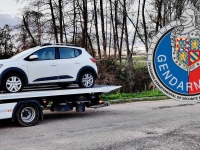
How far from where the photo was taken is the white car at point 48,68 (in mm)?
9789

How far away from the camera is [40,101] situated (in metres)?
10.4

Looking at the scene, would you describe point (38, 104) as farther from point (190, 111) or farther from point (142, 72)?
point (142, 72)

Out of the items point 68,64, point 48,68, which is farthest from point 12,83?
point 68,64

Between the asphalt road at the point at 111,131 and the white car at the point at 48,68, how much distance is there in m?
1.23

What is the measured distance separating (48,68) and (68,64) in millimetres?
748

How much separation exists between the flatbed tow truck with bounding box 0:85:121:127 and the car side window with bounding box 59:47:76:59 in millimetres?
1041

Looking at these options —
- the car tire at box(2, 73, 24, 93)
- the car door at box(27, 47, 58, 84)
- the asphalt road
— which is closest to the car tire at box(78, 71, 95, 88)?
the car door at box(27, 47, 58, 84)

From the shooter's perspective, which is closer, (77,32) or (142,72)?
(142,72)

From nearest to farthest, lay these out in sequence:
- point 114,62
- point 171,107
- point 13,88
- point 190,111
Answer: point 13,88 → point 190,111 → point 171,107 → point 114,62

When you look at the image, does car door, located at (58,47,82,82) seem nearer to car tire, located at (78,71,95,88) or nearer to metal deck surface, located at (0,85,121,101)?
car tire, located at (78,71,95,88)

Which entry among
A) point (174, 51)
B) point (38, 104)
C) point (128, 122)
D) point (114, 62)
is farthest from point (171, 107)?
point (174, 51)

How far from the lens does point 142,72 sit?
20.6 metres

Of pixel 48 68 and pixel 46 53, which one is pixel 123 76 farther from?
pixel 48 68

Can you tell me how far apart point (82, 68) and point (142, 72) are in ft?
32.6
